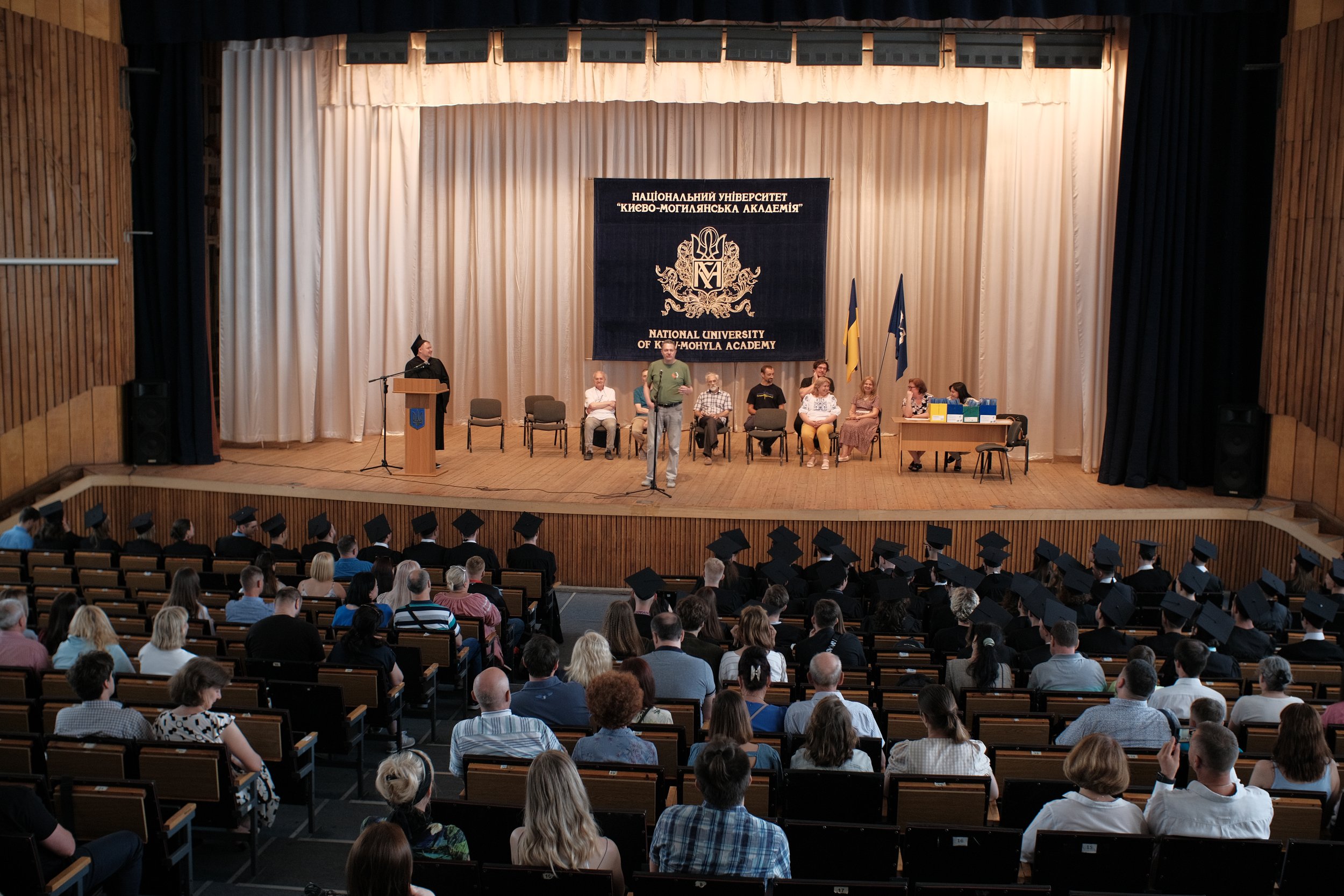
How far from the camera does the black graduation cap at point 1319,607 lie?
7.38 metres

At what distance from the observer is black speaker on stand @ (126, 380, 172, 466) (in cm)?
1346

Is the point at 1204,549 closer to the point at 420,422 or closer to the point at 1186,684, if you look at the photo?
the point at 1186,684

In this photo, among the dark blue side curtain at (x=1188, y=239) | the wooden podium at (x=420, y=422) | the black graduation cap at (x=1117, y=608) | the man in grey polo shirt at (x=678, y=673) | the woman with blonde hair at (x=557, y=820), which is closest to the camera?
the woman with blonde hair at (x=557, y=820)

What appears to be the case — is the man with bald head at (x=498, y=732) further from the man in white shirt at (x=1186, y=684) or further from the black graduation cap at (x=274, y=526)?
the black graduation cap at (x=274, y=526)

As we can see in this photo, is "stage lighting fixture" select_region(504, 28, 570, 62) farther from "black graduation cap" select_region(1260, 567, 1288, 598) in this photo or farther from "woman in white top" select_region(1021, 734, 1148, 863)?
"woman in white top" select_region(1021, 734, 1148, 863)

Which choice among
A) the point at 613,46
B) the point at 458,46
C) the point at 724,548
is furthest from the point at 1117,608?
the point at 458,46

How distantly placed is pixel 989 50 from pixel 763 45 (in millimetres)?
2434

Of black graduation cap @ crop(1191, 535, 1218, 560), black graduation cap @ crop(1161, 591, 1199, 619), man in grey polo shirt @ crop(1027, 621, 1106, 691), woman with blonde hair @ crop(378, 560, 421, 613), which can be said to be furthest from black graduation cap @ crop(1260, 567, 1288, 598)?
woman with blonde hair @ crop(378, 560, 421, 613)

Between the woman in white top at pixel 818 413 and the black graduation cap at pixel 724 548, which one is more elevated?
the woman in white top at pixel 818 413

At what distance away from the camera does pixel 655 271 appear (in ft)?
54.0

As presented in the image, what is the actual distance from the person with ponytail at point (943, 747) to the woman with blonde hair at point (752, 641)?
1.37 m

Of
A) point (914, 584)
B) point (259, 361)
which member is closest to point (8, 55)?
point (259, 361)

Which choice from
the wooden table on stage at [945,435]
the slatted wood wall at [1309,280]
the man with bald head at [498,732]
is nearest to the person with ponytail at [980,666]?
the man with bald head at [498,732]

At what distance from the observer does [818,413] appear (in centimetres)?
1430
